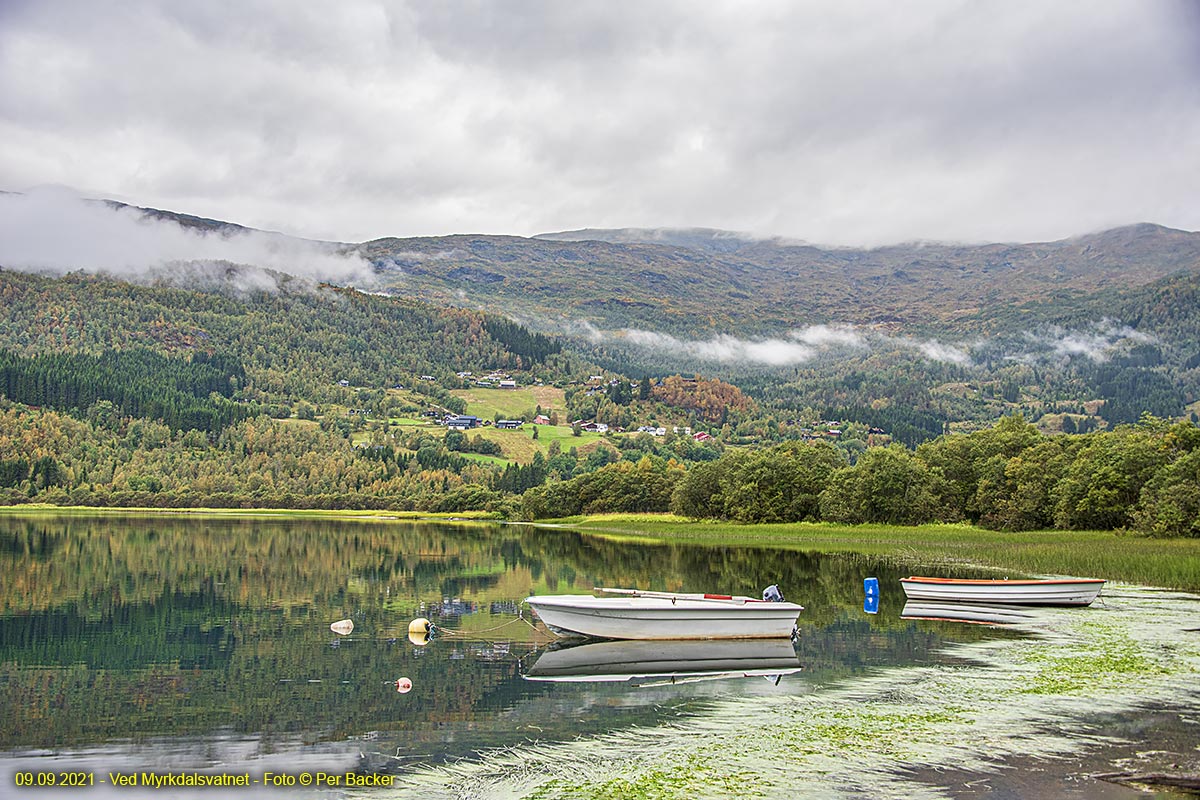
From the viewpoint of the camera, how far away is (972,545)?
8888cm

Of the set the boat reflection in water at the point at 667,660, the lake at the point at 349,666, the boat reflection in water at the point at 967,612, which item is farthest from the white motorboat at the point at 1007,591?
the boat reflection in water at the point at 667,660

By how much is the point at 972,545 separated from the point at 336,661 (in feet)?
228

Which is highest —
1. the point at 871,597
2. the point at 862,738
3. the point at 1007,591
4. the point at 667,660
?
the point at 1007,591

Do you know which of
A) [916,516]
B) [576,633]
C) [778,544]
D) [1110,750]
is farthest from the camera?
[916,516]

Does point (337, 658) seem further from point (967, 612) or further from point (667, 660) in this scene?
point (967, 612)

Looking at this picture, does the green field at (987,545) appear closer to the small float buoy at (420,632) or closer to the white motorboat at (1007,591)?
the white motorboat at (1007,591)

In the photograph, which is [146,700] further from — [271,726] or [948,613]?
[948,613]

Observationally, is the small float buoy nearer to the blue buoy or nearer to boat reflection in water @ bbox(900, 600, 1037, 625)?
the blue buoy

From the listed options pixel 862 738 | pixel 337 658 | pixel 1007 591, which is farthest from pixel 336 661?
pixel 1007 591

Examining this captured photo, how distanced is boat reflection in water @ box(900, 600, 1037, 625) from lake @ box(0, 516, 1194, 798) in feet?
4.64

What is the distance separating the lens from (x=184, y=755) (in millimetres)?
23000

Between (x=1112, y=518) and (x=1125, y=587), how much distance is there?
99.3ft

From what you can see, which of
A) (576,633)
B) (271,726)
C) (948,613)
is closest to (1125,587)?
(948,613)

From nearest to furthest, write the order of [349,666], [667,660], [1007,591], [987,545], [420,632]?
[349,666], [667,660], [420,632], [1007,591], [987,545]
